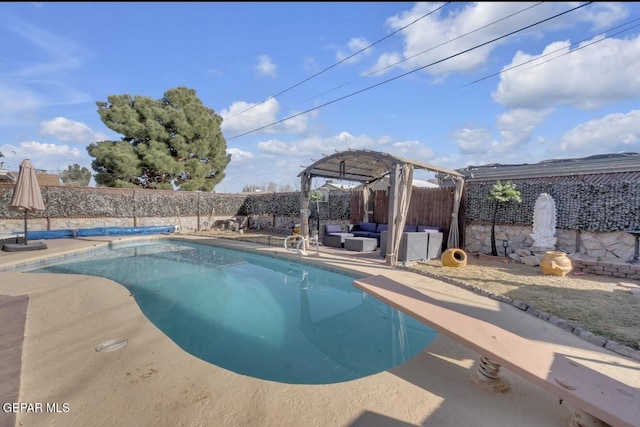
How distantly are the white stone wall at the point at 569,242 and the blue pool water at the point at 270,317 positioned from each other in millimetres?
5059

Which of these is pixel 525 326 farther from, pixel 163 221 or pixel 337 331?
pixel 163 221

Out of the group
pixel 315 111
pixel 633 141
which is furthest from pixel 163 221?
pixel 633 141

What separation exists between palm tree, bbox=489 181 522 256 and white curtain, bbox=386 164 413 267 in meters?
2.78

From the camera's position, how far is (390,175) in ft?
26.1

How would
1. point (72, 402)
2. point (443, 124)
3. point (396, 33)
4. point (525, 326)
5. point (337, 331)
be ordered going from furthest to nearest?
1. point (443, 124)
2. point (396, 33)
3. point (337, 331)
4. point (525, 326)
5. point (72, 402)

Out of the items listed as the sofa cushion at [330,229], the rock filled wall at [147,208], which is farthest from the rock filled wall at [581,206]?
the rock filled wall at [147,208]

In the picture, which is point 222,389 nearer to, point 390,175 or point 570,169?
point 390,175

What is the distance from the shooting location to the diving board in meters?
1.84

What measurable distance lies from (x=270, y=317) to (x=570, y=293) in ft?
17.3

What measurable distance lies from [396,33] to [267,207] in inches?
461

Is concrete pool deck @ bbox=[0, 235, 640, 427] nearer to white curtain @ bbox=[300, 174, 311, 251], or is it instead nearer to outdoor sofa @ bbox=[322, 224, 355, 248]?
outdoor sofa @ bbox=[322, 224, 355, 248]

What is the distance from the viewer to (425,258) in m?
8.61

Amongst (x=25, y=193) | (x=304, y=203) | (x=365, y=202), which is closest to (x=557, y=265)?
(x=365, y=202)

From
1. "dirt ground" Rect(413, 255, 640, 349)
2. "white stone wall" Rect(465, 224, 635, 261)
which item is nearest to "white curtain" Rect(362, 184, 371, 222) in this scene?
"white stone wall" Rect(465, 224, 635, 261)
